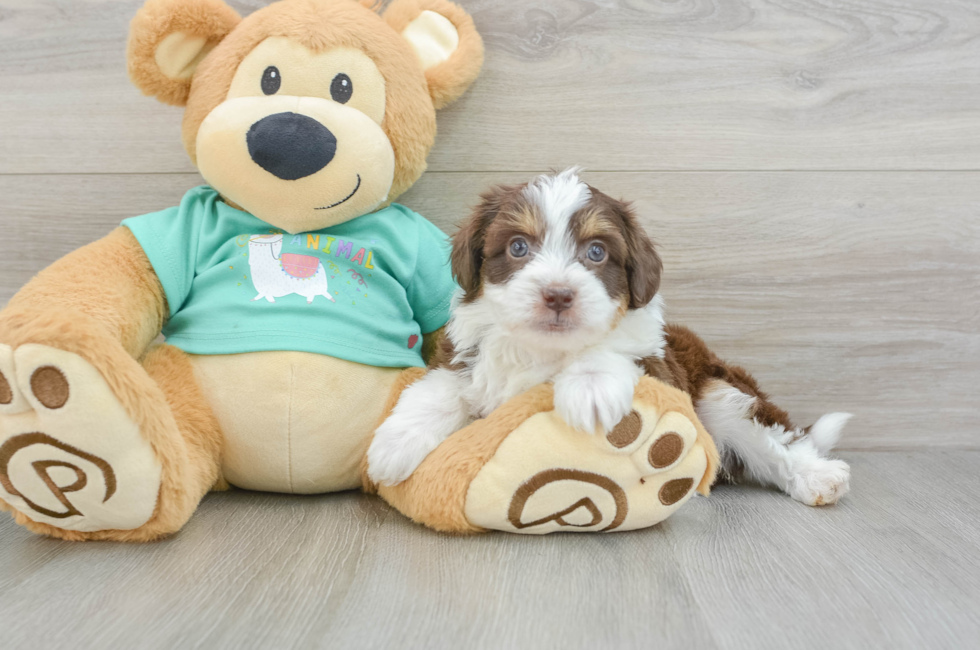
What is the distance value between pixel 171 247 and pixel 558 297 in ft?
3.21

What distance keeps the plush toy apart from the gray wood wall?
0.95ft

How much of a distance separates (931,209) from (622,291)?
1.24 meters

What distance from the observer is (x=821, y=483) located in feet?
5.51

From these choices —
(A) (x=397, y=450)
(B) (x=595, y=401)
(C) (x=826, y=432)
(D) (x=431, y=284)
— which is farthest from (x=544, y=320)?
(C) (x=826, y=432)

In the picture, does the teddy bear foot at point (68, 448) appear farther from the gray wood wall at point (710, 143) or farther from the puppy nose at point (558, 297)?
the gray wood wall at point (710, 143)

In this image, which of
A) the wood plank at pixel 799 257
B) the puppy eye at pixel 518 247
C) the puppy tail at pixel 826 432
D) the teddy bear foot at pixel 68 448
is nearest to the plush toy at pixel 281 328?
the teddy bear foot at pixel 68 448

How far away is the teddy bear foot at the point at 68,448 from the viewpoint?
1.22 meters

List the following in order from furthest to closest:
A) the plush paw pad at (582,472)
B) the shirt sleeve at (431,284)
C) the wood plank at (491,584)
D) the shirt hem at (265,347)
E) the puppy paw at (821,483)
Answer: the shirt sleeve at (431,284) < the puppy paw at (821,483) < the shirt hem at (265,347) < the plush paw pad at (582,472) < the wood plank at (491,584)

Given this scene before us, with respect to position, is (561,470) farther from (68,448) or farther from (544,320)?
(68,448)

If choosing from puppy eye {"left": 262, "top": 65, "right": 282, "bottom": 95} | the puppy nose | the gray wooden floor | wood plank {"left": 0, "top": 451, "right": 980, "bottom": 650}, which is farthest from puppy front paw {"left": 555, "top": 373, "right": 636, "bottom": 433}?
puppy eye {"left": 262, "top": 65, "right": 282, "bottom": 95}

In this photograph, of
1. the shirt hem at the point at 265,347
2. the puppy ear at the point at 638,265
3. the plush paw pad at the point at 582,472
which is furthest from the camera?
the shirt hem at the point at 265,347

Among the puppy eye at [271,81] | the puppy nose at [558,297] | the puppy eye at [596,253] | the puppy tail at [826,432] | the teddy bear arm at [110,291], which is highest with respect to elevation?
the puppy eye at [271,81]

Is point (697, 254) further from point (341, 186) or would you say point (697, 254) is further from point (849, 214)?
point (341, 186)

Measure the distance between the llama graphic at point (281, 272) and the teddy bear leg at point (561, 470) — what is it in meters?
0.53
